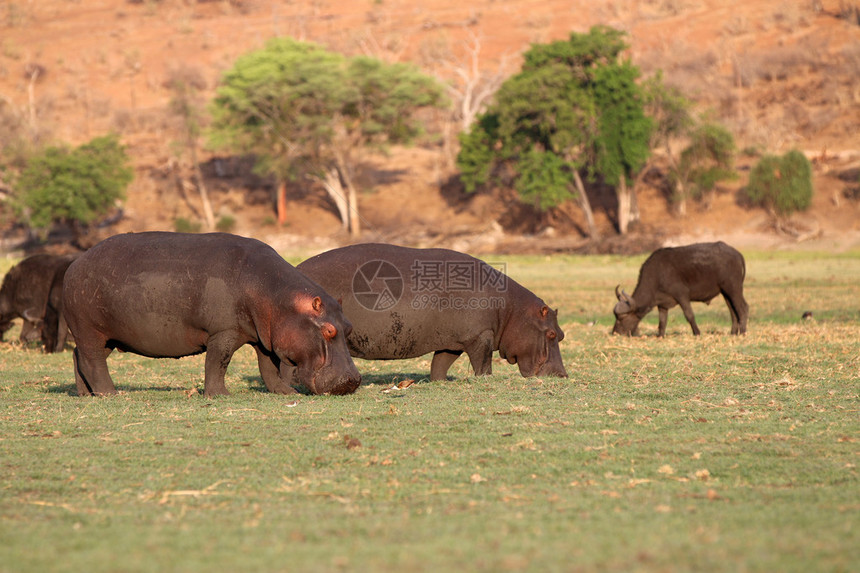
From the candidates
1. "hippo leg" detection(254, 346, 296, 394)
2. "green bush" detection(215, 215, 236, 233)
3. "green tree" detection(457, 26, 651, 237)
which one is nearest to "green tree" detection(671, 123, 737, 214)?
"green tree" detection(457, 26, 651, 237)

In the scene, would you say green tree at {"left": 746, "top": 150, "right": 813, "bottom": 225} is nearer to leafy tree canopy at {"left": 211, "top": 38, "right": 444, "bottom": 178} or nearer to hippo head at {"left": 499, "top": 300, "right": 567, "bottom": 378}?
leafy tree canopy at {"left": 211, "top": 38, "right": 444, "bottom": 178}

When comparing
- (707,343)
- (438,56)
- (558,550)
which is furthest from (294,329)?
(438,56)

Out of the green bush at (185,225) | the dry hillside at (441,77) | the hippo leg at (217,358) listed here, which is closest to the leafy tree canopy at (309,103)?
the dry hillside at (441,77)

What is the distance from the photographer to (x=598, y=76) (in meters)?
49.6

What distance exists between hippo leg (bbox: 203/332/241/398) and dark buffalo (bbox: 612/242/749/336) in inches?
390

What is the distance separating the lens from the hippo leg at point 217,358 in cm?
982

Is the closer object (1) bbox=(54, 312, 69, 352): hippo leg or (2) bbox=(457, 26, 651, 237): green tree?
(1) bbox=(54, 312, 69, 352): hippo leg

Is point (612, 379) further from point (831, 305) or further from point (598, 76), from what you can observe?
point (598, 76)

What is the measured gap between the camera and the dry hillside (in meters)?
54.1

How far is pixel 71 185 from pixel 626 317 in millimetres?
41287

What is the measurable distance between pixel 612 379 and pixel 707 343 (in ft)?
15.9

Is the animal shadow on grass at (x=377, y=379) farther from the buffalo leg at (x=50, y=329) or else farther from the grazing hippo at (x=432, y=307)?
the buffalo leg at (x=50, y=329)

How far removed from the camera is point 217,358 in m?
9.90

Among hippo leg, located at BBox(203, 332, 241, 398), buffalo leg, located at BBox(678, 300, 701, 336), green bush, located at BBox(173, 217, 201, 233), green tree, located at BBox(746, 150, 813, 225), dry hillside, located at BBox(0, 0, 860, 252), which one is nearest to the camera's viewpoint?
hippo leg, located at BBox(203, 332, 241, 398)
